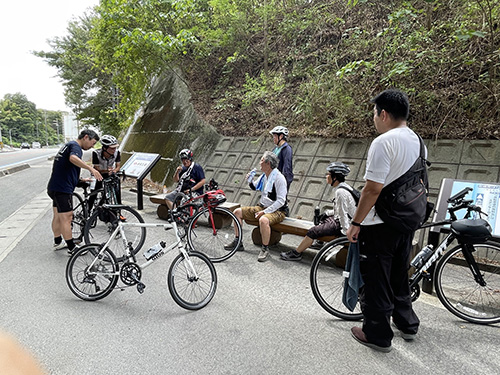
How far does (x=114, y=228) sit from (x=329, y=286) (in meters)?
2.94

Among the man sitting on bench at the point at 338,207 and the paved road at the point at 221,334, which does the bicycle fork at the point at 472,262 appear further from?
the man sitting on bench at the point at 338,207

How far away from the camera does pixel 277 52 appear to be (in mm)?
10773

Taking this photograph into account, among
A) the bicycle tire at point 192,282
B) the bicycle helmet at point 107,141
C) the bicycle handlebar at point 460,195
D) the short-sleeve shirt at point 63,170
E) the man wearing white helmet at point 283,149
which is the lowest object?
the bicycle tire at point 192,282

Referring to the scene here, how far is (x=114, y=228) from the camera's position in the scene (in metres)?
4.18

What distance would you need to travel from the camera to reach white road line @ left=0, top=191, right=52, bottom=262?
5.30m

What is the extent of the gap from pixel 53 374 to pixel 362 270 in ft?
8.75

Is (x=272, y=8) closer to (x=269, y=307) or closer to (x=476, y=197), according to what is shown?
(x=476, y=197)

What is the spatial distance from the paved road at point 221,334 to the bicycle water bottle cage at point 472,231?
91cm

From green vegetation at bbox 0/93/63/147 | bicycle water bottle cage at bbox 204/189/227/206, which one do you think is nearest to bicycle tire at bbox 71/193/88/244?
bicycle water bottle cage at bbox 204/189/227/206

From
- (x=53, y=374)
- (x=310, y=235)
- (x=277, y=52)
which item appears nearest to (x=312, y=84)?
(x=277, y=52)

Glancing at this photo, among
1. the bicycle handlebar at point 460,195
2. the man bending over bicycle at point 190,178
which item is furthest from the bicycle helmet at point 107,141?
the bicycle handlebar at point 460,195

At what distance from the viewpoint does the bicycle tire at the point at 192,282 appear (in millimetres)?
3311

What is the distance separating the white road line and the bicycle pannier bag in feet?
17.9

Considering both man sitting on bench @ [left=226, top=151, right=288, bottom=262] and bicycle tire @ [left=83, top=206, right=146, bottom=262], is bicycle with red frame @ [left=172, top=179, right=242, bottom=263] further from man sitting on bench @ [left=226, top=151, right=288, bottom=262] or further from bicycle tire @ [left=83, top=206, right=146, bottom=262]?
bicycle tire @ [left=83, top=206, right=146, bottom=262]
